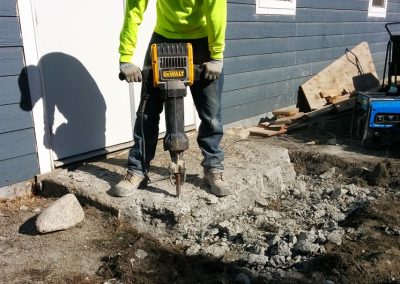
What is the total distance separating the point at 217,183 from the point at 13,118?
1911 mm

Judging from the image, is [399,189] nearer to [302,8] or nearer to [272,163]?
[272,163]

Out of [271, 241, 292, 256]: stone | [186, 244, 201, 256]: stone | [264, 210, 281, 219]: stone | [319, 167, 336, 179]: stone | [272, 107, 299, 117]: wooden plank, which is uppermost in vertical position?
[272, 107, 299, 117]: wooden plank

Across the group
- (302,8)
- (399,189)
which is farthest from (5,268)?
(302,8)

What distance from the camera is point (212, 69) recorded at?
3.24 m

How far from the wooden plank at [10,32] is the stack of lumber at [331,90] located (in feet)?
12.0

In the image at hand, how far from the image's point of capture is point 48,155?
13.4 ft

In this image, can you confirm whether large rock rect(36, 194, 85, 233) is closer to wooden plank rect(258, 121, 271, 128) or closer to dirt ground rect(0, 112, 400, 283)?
dirt ground rect(0, 112, 400, 283)

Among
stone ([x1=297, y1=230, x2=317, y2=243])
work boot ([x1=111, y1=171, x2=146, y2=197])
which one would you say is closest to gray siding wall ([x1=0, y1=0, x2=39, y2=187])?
work boot ([x1=111, y1=171, x2=146, y2=197])

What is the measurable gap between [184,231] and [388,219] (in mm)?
1720

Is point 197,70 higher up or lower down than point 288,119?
higher up

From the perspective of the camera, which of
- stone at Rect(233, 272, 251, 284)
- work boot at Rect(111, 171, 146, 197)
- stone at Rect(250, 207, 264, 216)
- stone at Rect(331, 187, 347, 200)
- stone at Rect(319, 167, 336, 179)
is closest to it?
stone at Rect(233, 272, 251, 284)

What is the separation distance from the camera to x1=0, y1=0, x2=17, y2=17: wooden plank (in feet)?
11.7

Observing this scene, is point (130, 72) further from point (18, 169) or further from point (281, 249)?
point (281, 249)

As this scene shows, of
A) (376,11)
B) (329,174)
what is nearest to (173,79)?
(329,174)
